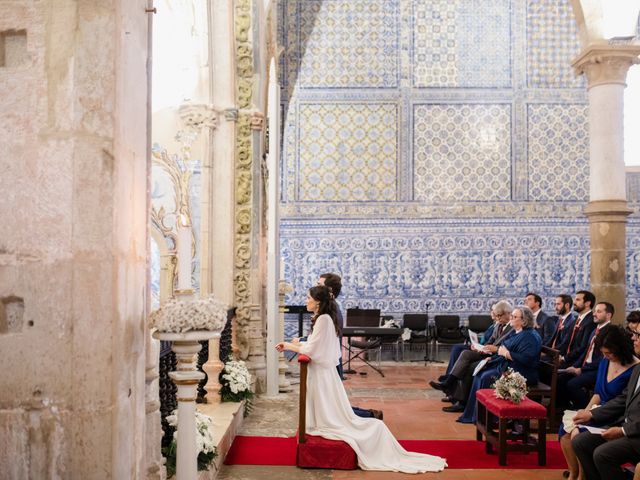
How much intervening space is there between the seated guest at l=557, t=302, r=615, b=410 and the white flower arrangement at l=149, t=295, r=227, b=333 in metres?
4.97

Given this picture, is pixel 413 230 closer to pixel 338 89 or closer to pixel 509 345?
pixel 338 89

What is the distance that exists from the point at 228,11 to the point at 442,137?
584 cm

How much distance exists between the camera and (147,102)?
9.82 ft

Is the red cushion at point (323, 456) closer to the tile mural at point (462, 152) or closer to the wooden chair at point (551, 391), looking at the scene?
the wooden chair at point (551, 391)

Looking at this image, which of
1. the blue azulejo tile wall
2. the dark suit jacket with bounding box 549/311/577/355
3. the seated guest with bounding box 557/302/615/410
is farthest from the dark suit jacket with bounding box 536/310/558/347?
the blue azulejo tile wall

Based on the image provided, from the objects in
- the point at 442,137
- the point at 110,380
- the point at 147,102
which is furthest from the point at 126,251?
the point at 442,137

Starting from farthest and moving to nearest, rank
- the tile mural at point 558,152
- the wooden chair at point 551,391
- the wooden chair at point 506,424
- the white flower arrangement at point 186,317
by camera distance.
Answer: the tile mural at point 558,152 < the wooden chair at point 551,391 < the wooden chair at point 506,424 < the white flower arrangement at point 186,317

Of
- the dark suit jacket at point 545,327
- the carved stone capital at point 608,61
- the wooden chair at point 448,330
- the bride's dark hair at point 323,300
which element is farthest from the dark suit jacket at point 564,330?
the bride's dark hair at point 323,300

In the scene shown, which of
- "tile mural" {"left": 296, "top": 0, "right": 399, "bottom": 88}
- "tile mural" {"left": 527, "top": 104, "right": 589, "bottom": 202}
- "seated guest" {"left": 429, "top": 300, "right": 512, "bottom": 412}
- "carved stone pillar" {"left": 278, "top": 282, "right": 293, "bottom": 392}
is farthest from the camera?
"tile mural" {"left": 296, "top": 0, "right": 399, "bottom": 88}

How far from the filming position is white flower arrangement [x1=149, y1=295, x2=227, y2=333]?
3.25m

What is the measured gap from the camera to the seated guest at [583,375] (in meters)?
7.08

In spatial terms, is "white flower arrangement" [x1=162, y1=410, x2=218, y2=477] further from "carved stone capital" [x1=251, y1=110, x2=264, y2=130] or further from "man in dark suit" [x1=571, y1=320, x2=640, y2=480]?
"carved stone capital" [x1=251, y1=110, x2=264, y2=130]

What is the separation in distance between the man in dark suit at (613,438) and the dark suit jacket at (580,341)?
3073mm

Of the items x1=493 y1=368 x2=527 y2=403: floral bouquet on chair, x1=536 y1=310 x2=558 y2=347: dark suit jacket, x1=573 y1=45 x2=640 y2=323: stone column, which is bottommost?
x1=493 y1=368 x2=527 y2=403: floral bouquet on chair
